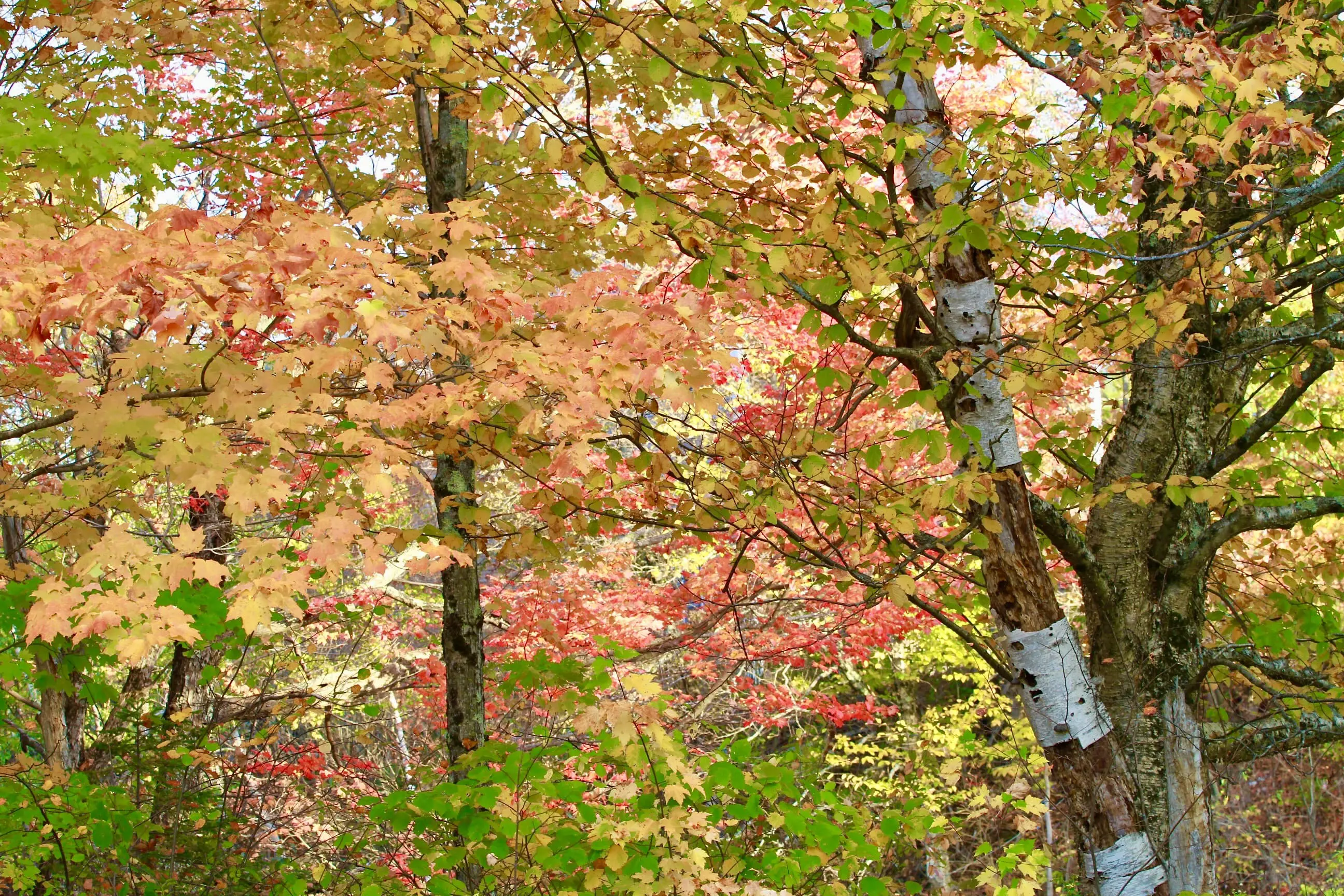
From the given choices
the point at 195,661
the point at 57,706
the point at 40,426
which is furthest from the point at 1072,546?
the point at 195,661

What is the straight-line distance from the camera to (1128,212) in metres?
5.74

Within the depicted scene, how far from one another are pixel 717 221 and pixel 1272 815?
1249 centimetres

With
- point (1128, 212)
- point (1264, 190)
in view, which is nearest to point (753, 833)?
point (1264, 190)

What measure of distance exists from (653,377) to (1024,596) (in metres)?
2.17

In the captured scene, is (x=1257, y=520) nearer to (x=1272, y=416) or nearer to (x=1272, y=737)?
(x=1272, y=416)

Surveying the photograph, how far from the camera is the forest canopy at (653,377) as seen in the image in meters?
2.88

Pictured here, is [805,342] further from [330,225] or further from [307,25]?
[330,225]

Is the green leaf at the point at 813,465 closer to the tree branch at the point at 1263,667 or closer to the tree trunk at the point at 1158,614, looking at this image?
the tree trunk at the point at 1158,614

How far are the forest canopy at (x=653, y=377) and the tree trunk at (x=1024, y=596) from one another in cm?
2

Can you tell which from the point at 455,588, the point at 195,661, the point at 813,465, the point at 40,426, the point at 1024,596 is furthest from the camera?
the point at 195,661

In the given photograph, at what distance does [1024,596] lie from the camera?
4121 millimetres

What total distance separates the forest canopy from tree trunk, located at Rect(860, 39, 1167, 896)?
0.06 feet

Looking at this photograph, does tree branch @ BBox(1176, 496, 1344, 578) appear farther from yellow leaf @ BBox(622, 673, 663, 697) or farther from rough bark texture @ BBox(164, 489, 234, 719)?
rough bark texture @ BBox(164, 489, 234, 719)

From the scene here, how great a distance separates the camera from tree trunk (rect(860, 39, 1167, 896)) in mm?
4023
